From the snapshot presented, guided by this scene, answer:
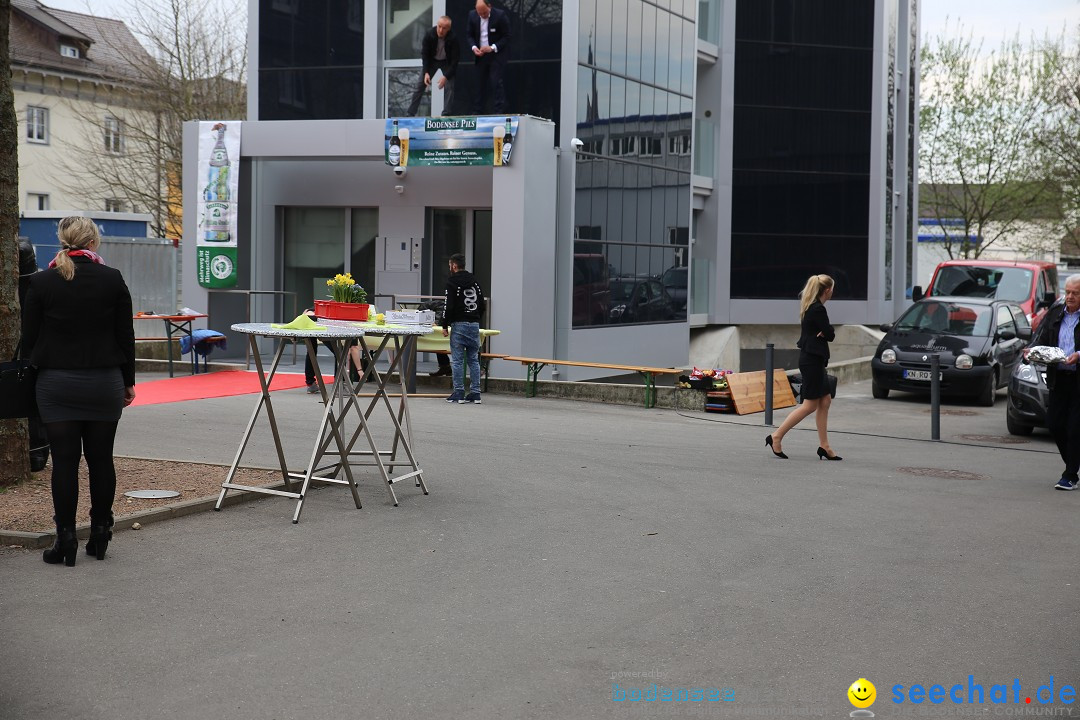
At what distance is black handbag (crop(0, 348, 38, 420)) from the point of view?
7035 millimetres

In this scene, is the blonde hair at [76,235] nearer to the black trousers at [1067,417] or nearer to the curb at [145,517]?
the curb at [145,517]

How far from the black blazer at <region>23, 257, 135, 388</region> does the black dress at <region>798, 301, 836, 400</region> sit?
723cm

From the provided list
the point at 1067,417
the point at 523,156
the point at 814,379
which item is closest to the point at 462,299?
the point at 523,156

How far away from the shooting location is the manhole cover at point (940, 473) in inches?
457

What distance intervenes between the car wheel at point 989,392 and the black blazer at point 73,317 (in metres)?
15.3

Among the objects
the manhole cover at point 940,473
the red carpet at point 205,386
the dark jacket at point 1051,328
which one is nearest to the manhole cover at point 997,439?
the manhole cover at point 940,473

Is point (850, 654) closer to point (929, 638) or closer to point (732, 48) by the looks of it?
point (929, 638)

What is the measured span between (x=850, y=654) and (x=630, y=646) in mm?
998

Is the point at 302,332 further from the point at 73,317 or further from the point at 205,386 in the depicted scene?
the point at 205,386

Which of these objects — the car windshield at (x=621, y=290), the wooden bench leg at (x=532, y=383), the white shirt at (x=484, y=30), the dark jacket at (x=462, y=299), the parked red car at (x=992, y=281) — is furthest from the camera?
the parked red car at (x=992, y=281)

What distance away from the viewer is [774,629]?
239 inches

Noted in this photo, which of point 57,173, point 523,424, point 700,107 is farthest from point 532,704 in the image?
point 57,173

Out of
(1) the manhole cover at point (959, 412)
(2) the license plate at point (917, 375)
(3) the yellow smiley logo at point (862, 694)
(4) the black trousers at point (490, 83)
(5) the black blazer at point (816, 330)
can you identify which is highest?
(4) the black trousers at point (490, 83)

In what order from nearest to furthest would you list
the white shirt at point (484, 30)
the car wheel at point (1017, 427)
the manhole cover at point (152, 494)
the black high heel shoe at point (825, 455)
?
the manhole cover at point (152, 494)
the black high heel shoe at point (825, 455)
the car wheel at point (1017, 427)
the white shirt at point (484, 30)
